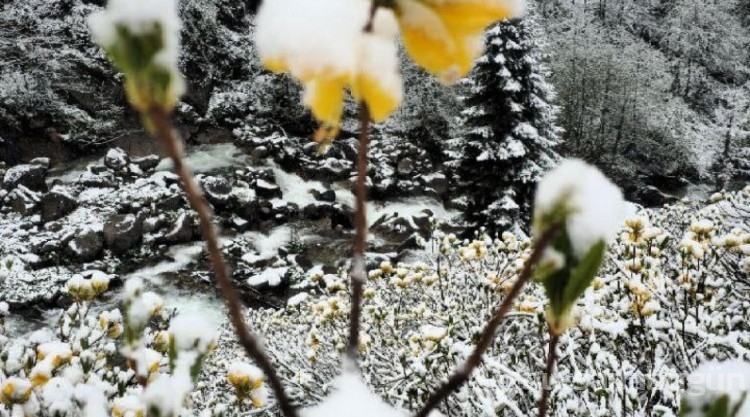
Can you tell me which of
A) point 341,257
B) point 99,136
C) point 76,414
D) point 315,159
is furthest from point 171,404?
point 99,136

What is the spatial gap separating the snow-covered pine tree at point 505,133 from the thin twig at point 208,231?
7.20 m

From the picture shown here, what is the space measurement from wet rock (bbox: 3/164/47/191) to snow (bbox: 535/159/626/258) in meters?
8.30

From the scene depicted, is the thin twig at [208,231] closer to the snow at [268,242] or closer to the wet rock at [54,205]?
the snow at [268,242]

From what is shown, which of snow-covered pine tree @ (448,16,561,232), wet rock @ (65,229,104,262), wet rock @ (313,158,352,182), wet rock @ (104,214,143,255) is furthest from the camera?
wet rock @ (313,158,352,182)

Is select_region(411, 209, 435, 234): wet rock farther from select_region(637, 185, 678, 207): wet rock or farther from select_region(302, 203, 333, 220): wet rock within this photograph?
select_region(637, 185, 678, 207): wet rock

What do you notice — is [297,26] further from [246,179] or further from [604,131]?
[604,131]

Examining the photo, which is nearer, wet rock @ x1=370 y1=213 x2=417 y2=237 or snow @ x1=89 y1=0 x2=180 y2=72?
snow @ x1=89 y1=0 x2=180 y2=72

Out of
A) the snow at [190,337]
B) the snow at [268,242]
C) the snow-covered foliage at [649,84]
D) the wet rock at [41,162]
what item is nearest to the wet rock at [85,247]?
the snow at [268,242]

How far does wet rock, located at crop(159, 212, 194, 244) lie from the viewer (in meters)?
6.71

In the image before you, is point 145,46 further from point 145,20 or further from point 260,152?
point 260,152

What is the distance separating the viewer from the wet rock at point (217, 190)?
291 inches

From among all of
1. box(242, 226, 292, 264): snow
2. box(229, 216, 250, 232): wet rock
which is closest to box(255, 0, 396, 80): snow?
box(242, 226, 292, 264): snow

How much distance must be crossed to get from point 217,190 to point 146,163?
1.41m

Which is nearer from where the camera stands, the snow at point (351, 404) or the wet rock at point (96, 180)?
the snow at point (351, 404)
